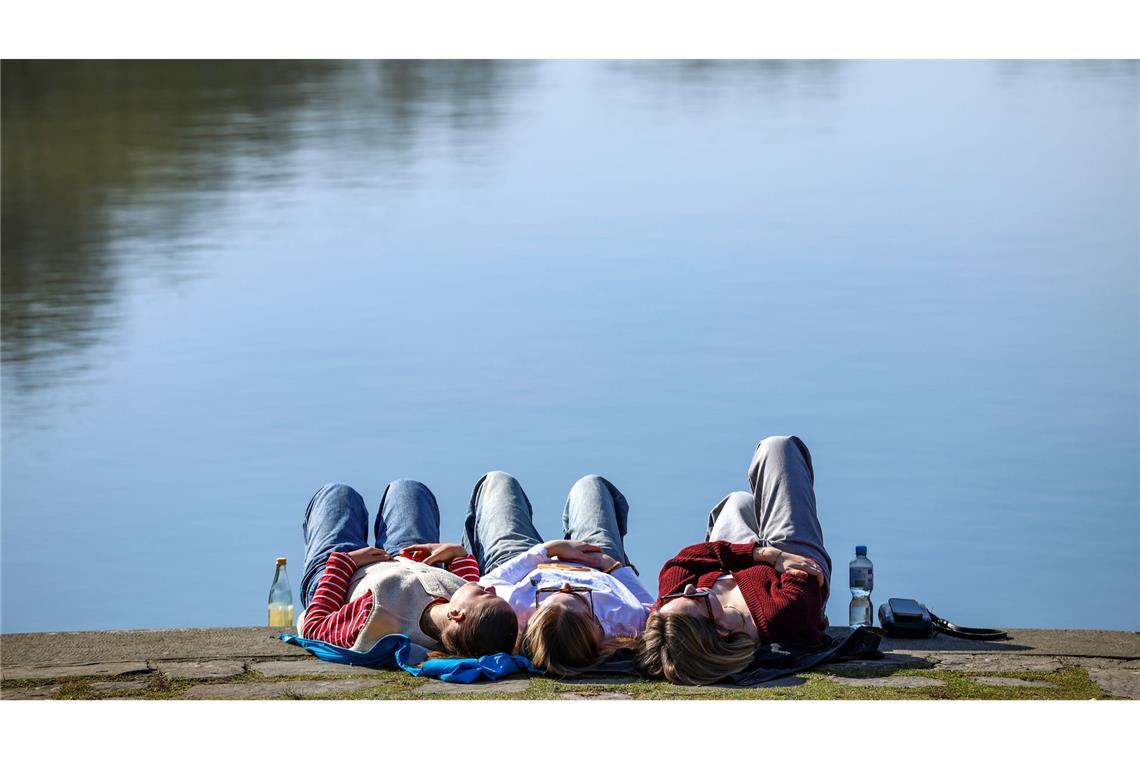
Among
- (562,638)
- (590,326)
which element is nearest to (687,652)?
(562,638)

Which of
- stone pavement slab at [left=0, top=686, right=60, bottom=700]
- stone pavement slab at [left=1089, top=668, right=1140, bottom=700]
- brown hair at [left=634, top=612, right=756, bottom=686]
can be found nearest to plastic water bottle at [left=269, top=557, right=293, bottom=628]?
stone pavement slab at [left=0, top=686, right=60, bottom=700]

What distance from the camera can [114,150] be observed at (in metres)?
13.2

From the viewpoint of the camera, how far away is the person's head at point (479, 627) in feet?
12.2

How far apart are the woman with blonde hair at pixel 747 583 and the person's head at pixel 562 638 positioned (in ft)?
0.44

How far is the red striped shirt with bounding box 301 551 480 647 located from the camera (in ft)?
12.7

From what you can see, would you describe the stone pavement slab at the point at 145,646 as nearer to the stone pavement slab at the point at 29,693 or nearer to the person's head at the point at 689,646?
the stone pavement slab at the point at 29,693

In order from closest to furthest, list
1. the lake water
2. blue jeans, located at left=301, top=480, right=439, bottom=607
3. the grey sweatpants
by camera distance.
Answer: the grey sweatpants
blue jeans, located at left=301, top=480, right=439, bottom=607
the lake water

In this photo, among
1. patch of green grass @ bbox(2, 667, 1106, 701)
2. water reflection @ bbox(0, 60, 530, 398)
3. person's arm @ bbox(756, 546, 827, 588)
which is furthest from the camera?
water reflection @ bbox(0, 60, 530, 398)

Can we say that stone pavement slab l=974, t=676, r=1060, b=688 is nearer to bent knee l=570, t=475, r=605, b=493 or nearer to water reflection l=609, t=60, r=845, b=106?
bent knee l=570, t=475, r=605, b=493

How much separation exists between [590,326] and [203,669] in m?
5.15

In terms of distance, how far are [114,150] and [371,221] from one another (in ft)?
12.6

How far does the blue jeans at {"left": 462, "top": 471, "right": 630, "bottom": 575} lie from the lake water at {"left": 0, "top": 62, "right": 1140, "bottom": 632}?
4.90 ft

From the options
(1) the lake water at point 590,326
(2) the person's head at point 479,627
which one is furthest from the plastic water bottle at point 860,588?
(2) the person's head at point 479,627
